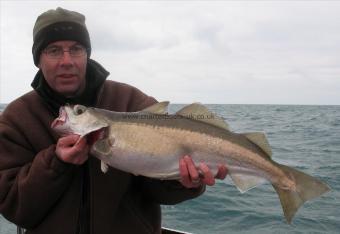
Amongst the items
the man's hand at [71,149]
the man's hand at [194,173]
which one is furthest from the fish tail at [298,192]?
the man's hand at [71,149]

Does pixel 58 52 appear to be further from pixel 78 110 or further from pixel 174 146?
pixel 174 146

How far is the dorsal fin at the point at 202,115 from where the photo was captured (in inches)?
157

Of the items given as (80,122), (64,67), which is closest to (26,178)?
(80,122)

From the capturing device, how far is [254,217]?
1127cm

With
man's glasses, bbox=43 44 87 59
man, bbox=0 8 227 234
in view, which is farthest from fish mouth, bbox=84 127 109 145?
man's glasses, bbox=43 44 87 59

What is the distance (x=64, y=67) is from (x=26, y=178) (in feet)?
3.64

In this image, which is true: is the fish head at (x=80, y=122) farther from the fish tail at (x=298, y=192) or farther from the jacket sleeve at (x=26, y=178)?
the fish tail at (x=298, y=192)

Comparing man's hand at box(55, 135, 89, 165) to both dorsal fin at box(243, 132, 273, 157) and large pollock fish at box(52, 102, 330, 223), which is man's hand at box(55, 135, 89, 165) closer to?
large pollock fish at box(52, 102, 330, 223)

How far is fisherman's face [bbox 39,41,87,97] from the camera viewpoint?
395 centimetres


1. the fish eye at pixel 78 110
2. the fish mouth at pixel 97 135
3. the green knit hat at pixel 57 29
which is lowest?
the fish mouth at pixel 97 135

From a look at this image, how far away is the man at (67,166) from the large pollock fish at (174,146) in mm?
144

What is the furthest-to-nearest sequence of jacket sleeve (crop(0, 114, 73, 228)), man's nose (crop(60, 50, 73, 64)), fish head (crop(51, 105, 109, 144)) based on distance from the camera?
man's nose (crop(60, 50, 73, 64)) < fish head (crop(51, 105, 109, 144)) < jacket sleeve (crop(0, 114, 73, 228))

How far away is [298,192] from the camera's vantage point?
3855mm

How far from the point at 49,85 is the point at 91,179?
42.0 inches
